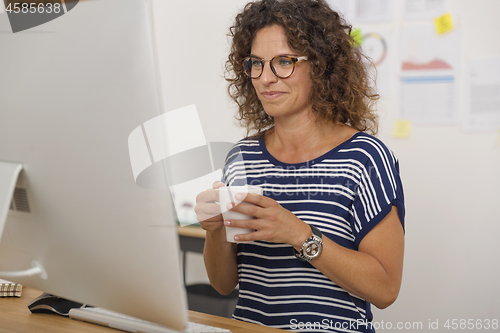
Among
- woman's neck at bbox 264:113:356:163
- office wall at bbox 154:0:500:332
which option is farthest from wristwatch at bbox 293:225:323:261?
office wall at bbox 154:0:500:332

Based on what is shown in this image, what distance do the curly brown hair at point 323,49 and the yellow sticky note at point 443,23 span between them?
3.26 feet

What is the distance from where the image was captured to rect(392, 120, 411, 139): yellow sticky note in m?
2.10

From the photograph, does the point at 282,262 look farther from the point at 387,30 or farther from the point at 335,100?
the point at 387,30

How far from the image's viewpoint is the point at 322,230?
3.29 feet

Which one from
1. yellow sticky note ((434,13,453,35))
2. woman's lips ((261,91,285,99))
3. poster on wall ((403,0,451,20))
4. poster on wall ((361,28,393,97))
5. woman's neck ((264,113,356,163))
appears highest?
poster on wall ((403,0,451,20))

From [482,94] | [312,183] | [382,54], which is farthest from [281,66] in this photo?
[482,94]

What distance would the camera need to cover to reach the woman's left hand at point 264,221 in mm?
744

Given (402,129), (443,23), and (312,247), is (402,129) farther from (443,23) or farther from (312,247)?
A: (312,247)

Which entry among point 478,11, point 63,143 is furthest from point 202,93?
point 63,143

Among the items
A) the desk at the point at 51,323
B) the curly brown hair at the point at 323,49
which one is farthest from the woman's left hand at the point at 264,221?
the curly brown hair at the point at 323,49

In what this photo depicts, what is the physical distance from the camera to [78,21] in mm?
497

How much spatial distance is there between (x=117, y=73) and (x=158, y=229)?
0.62 ft

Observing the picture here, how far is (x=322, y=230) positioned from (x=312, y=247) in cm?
17

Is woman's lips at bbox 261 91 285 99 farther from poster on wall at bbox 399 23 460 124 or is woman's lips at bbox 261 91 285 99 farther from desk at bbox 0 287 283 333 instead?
poster on wall at bbox 399 23 460 124
